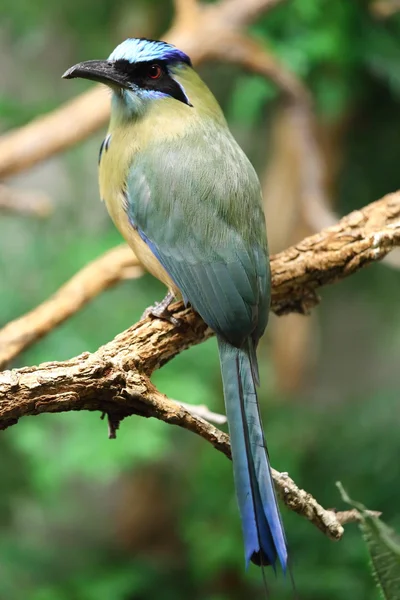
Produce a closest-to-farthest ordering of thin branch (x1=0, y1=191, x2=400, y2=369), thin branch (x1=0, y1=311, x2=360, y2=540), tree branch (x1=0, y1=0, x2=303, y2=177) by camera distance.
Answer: thin branch (x1=0, y1=311, x2=360, y2=540)
thin branch (x1=0, y1=191, x2=400, y2=369)
tree branch (x1=0, y1=0, x2=303, y2=177)

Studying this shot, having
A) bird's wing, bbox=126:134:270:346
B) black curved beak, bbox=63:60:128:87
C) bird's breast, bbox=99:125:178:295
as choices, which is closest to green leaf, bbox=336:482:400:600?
bird's wing, bbox=126:134:270:346

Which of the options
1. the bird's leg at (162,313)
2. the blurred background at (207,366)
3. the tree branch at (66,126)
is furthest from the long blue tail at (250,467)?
the tree branch at (66,126)

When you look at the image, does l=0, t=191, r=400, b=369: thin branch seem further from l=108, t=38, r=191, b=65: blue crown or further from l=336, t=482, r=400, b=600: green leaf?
l=336, t=482, r=400, b=600: green leaf

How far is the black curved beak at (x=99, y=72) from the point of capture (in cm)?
152

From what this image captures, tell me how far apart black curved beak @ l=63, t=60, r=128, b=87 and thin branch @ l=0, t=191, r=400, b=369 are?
1.58ft

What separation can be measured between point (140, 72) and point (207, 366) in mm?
1174

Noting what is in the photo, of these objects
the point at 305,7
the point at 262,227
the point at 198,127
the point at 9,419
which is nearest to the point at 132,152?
the point at 198,127

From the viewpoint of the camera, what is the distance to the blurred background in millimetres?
2320

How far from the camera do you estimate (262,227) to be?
155cm

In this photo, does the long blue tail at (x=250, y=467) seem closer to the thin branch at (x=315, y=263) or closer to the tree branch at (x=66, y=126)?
the thin branch at (x=315, y=263)

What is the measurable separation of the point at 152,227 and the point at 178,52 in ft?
1.33

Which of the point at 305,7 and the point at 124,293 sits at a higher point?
the point at 305,7

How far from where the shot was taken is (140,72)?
163 centimetres

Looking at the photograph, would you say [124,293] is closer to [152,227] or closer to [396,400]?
[396,400]
